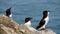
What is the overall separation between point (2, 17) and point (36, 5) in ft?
138

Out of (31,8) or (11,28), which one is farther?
(31,8)

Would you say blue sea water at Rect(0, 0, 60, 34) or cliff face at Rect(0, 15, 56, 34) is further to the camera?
blue sea water at Rect(0, 0, 60, 34)

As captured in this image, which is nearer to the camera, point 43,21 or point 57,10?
point 43,21

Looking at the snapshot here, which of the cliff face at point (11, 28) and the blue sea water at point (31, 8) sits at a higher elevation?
the cliff face at point (11, 28)

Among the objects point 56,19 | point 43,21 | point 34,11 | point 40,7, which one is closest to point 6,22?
point 43,21

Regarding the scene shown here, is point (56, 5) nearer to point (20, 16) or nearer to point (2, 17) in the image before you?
point (20, 16)

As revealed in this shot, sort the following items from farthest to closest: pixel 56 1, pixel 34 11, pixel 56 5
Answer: pixel 56 1 → pixel 56 5 → pixel 34 11

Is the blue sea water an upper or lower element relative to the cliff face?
lower

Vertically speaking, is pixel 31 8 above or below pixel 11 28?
below

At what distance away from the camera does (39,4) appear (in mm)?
58469

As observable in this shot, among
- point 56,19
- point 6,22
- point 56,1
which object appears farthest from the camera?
point 56,1

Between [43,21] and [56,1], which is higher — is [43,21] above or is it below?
above

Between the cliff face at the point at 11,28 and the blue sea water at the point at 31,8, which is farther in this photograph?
the blue sea water at the point at 31,8

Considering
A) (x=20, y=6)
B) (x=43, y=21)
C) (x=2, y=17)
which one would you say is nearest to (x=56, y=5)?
(x=20, y=6)
